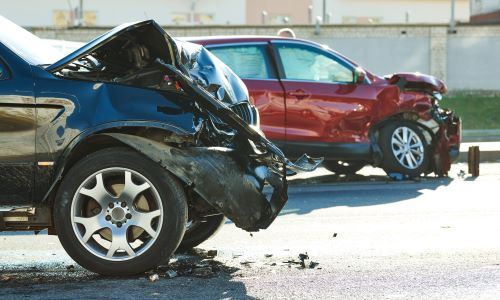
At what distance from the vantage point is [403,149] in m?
13.3

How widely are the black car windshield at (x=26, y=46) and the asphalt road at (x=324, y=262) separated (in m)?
1.34

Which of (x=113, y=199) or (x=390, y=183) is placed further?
(x=390, y=183)

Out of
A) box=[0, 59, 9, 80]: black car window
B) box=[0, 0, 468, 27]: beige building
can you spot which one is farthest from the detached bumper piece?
box=[0, 0, 468, 27]: beige building

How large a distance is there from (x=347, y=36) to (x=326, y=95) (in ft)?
85.3

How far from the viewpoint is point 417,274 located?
6523 millimetres

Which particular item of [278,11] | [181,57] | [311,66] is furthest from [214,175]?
[278,11]

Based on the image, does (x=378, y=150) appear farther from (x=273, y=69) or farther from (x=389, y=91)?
(x=273, y=69)

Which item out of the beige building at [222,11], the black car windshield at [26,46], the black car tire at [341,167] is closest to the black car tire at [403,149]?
the black car tire at [341,167]

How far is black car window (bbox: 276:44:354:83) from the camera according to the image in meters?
12.9

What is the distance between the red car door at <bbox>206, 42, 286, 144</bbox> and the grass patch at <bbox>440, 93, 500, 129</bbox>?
14515mm

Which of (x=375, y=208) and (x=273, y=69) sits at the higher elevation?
(x=273, y=69)

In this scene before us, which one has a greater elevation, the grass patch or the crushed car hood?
the crushed car hood

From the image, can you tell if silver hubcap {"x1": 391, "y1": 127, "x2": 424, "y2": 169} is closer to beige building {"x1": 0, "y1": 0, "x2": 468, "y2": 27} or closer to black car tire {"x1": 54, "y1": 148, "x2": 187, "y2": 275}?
black car tire {"x1": 54, "y1": 148, "x2": 187, "y2": 275}

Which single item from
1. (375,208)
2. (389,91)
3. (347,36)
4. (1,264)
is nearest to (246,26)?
(347,36)
